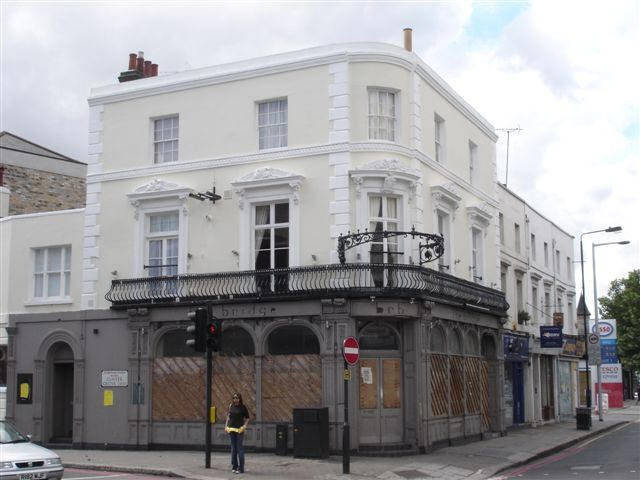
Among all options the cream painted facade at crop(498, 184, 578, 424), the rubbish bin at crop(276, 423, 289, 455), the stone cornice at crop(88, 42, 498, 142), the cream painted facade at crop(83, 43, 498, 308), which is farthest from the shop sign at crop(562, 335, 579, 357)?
the rubbish bin at crop(276, 423, 289, 455)

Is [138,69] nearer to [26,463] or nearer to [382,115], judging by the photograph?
[382,115]

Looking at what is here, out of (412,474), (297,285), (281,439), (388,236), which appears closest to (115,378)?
(281,439)

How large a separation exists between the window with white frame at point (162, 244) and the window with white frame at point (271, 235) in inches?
106

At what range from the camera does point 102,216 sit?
26203 mm

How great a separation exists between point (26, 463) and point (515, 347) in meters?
21.9

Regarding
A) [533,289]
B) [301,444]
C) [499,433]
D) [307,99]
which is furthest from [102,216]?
[533,289]

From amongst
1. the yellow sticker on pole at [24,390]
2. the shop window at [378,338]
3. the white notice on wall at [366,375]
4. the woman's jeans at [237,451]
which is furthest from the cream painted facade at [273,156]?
the woman's jeans at [237,451]

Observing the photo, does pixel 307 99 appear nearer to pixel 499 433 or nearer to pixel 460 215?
pixel 460 215

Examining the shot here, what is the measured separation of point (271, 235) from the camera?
2369 centimetres

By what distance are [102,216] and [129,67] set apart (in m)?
5.21

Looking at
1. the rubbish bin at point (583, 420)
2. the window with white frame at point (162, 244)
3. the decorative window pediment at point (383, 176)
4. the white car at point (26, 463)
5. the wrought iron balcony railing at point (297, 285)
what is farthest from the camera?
the rubbish bin at point (583, 420)

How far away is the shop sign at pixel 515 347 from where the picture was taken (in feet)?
105

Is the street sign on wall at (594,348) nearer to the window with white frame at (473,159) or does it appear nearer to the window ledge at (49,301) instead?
the window with white frame at (473,159)

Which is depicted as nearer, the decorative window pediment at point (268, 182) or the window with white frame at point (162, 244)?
the decorative window pediment at point (268, 182)
